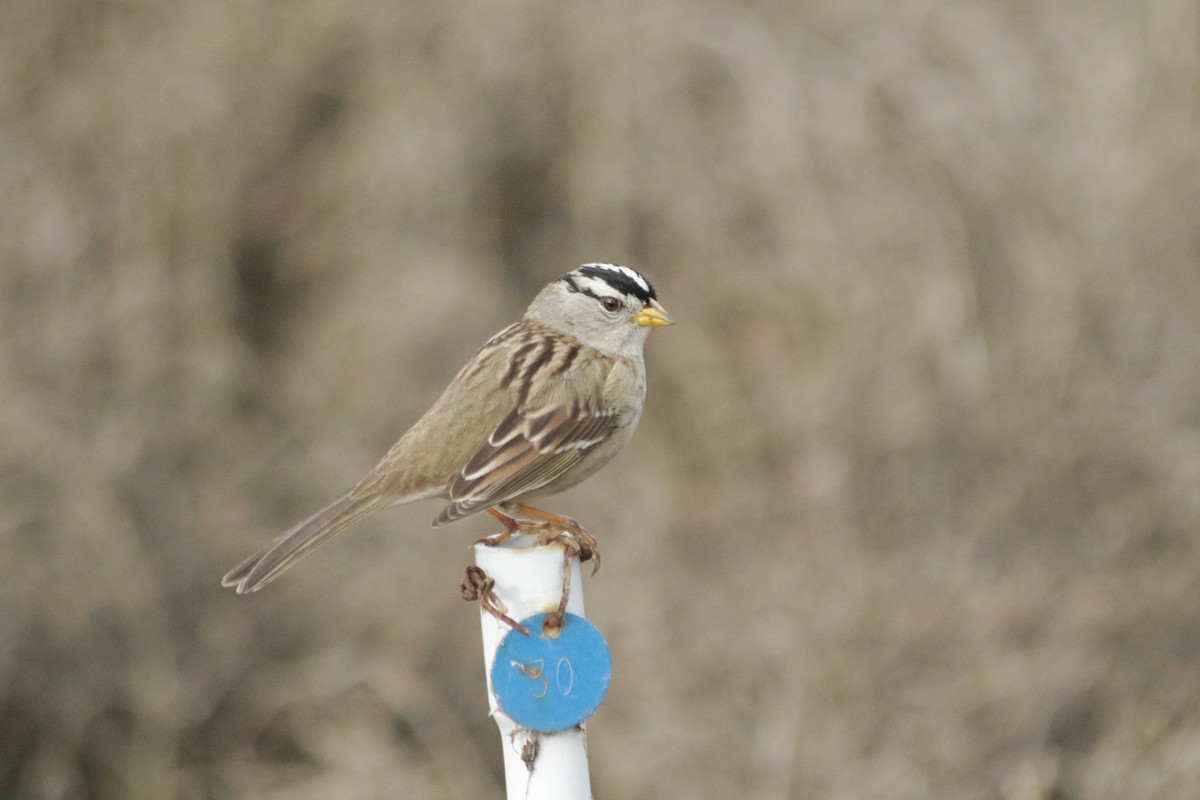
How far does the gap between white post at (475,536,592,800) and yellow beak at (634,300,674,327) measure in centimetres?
165

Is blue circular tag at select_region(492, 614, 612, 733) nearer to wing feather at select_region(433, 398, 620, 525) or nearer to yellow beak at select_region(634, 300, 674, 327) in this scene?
wing feather at select_region(433, 398, 620, 525)

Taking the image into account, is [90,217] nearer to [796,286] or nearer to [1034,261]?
[796,286]

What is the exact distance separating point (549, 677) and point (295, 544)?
45.7 inches

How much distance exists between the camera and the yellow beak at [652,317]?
4.20 meters

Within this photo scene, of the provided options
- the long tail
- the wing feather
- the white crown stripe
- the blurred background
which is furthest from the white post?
the blurred background

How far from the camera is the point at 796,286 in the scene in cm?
780

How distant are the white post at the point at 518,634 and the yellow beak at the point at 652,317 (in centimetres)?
165

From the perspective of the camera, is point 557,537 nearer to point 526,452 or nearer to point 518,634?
point 518,634

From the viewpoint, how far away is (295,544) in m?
3.54

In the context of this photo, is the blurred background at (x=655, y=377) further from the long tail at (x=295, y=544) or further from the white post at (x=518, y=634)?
the white post at (x=518, y=634)

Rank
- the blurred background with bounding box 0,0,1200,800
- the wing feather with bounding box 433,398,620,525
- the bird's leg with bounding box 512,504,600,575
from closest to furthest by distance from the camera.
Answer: the bird's leg with bounding box 512,504,600,575 → the wing feather with bounding box 433,398,620,525 → the blurred background with bounding box 0,0,1200,800

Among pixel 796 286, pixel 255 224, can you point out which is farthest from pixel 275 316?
pixel 796 286

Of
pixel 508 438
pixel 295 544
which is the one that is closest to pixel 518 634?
pixel 295 544

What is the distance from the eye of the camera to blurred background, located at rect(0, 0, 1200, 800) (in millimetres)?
5906
